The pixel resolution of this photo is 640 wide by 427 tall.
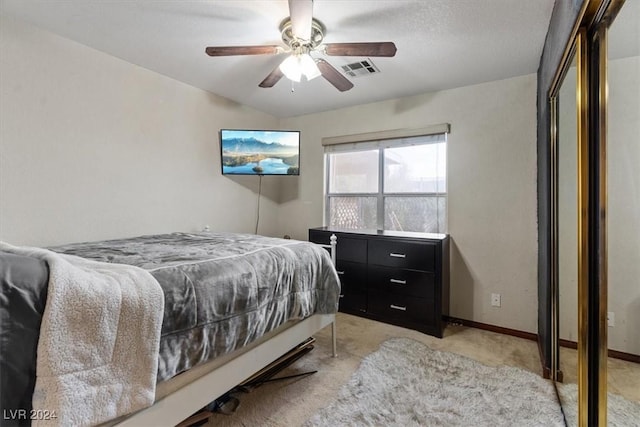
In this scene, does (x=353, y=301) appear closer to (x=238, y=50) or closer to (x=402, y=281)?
(x=402, y=281)

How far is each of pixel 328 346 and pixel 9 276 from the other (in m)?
2.10

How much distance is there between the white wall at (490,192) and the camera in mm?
2682

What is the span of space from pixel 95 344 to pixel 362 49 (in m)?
1.91

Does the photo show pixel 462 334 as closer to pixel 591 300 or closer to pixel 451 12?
pixel 591 300

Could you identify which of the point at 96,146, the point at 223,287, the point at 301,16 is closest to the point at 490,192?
the point at 301,16

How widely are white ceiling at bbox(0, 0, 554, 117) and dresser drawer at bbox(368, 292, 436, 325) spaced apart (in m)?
2.07

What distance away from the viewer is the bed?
33.1 inches

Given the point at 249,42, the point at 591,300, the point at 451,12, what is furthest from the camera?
the point at 249,42

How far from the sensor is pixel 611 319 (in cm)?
108

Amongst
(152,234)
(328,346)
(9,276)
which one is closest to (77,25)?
(152,234)

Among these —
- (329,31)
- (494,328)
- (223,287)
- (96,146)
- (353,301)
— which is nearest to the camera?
(223,287)

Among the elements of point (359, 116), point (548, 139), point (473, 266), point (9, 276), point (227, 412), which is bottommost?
point (227, 412)

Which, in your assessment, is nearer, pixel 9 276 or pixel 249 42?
pixel 9 276

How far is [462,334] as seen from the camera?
107 inches
